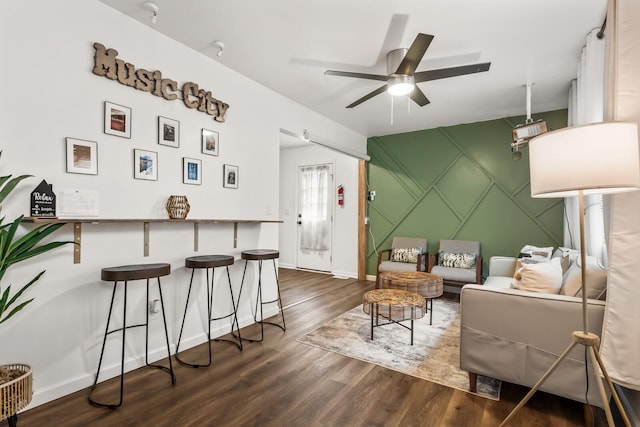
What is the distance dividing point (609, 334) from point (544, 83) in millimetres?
2921

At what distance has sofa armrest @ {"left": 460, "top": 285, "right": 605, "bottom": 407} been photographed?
176 centimetres

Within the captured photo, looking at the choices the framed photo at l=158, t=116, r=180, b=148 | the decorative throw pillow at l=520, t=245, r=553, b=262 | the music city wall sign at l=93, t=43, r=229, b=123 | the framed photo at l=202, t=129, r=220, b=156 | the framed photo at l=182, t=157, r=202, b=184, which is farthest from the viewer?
the decorative throw pillow at l=520, t=245, r=553, b=262

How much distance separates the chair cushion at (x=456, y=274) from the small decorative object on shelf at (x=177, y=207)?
3.32 metres

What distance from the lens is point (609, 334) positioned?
5.22 feet

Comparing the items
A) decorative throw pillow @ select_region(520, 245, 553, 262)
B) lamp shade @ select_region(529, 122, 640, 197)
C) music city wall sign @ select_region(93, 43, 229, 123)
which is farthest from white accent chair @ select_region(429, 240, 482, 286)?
music city wall sign @ select_region(93, 43, 229, 123)

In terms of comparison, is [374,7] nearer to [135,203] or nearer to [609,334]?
[135,203]

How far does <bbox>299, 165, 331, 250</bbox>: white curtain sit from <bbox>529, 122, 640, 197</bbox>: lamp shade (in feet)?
16.1

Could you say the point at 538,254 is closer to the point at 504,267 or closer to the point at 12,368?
the point at 504,267

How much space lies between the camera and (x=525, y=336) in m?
1.89

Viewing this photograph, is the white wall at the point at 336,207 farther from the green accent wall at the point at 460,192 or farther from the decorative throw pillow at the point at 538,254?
the decorative throw pillow at the point at 538,254

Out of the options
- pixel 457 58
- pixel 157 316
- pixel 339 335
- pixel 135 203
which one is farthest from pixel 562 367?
pixel 135 203

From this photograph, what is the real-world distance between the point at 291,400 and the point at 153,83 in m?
2.54

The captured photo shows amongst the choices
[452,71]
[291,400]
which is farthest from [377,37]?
[291,400]

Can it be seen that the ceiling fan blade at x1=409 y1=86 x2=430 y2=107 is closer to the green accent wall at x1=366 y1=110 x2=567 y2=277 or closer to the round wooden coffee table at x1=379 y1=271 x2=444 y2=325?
the round wooden coffee table at x1=379 y1=271 x2=444 y2=325
